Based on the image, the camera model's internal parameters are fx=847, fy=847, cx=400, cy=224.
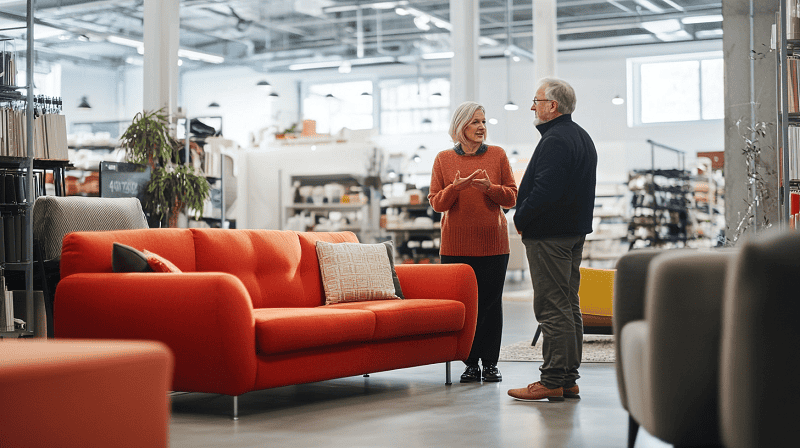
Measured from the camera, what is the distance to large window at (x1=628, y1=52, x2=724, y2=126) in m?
17.1

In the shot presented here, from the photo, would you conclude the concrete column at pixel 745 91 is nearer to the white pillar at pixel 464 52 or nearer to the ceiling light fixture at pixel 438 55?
the white pillar at pixel 464 52

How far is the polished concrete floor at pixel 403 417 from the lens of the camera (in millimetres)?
2959

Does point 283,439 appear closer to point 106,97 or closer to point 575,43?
point 575,43

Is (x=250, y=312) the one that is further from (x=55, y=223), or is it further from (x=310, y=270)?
(x=55, y=223)

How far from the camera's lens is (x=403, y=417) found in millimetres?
3398

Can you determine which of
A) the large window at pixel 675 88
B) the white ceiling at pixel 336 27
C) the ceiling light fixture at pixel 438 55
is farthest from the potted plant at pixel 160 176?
the large window at pixel 675 88

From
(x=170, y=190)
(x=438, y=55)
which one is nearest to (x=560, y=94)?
(x=170, y=190)

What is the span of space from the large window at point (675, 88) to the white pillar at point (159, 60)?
38.5ft

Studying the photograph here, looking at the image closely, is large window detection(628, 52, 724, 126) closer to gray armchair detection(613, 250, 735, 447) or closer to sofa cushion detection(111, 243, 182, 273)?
sofa cushion detection(111, 243, 182, 273)

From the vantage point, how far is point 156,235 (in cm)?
393

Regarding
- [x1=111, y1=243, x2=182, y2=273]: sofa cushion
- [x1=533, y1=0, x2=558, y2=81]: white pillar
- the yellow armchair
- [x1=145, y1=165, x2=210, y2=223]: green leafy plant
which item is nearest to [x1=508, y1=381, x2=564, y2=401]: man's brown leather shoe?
[x1=111, y1=243, x2=182, y2=273]: sofa cushion

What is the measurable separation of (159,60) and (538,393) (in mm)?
6055

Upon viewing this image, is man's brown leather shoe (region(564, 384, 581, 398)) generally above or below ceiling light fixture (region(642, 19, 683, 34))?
below

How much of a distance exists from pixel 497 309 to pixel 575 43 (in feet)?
46.5
